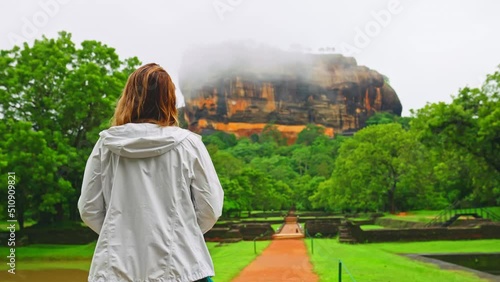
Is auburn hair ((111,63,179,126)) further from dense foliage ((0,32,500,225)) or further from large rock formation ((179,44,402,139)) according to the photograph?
large rock formation ((179,44,402,139))

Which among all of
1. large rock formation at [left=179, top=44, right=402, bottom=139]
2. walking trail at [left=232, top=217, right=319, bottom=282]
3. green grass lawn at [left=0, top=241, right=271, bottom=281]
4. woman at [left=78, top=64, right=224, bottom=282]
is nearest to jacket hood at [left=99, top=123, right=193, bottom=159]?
woman at [left=78, top=64, right=224, bottom=282]

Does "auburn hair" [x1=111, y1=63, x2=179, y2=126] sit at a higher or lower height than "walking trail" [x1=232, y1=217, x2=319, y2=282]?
higher

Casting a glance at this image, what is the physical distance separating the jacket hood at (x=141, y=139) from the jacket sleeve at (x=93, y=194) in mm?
88

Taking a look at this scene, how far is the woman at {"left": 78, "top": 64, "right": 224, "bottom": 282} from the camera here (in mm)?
1677

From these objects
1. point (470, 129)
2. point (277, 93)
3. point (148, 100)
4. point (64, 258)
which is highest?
point (277, 93)

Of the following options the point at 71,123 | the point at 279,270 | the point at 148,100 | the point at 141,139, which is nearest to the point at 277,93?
the point at 71,123

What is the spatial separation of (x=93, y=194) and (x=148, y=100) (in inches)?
14.4

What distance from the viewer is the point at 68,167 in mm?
18703

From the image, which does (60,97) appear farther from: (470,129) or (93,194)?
(93,194)

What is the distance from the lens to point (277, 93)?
82625 millimetres

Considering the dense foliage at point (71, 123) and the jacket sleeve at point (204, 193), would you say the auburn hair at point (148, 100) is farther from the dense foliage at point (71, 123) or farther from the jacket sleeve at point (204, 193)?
the dense foliage at point (71, 123)

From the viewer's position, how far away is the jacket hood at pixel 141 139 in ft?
5.64

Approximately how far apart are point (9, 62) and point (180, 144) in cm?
1951

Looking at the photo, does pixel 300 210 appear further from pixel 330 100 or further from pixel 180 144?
pixel 180 144
